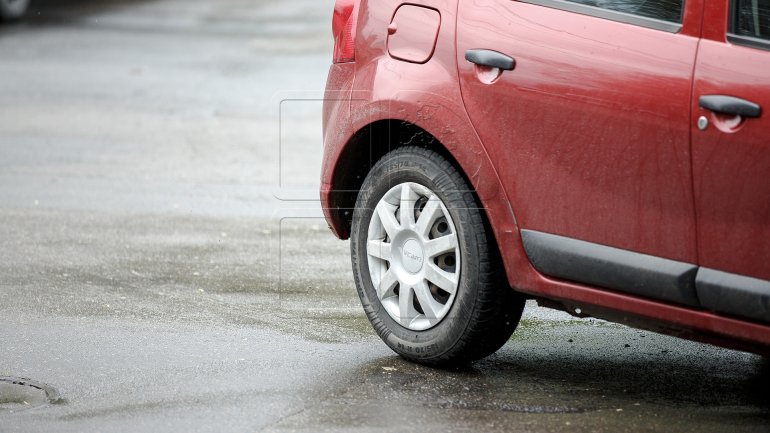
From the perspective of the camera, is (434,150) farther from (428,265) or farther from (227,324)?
(227,324)

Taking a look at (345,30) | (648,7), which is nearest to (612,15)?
(648,7)

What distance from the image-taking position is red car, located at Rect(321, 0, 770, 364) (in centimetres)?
433

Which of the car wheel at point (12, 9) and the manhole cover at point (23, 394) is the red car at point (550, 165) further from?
the car wheel at point (12, 9)

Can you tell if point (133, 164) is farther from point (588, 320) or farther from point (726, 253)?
point (726, 253)

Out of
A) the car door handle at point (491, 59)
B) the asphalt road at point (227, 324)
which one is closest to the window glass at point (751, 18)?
the car door handle at point (491, 59)

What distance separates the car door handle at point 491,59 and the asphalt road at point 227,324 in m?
1.19

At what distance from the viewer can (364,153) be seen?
5652 mm

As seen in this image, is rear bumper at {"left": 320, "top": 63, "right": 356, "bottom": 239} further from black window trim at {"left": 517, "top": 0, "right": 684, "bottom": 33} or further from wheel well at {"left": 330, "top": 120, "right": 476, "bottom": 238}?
black window trim at {"left": 517, "top": 0, "right": 684, "bottom": 33}

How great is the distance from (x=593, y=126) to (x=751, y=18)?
2.06ft

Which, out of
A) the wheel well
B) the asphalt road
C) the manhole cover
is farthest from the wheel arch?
the manhole cover

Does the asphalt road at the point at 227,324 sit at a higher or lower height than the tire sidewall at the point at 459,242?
lower

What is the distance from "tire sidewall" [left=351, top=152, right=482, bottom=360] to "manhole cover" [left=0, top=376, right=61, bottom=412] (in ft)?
4.28

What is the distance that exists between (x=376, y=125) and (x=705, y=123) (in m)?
1.56

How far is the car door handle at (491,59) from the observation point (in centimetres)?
487
